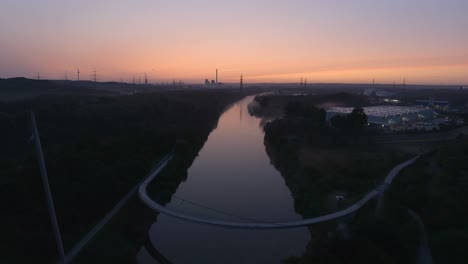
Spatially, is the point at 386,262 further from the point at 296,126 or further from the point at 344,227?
the point at 296,126

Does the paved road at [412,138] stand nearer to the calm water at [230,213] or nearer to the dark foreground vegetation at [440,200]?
the dark foreground vegetation at [440,200]

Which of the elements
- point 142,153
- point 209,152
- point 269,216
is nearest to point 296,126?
point 209,152

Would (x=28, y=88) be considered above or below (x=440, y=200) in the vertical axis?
above

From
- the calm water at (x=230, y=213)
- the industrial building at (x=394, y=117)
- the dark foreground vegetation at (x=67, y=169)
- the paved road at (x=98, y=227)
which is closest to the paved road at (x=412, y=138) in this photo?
the industrial building at (x=394, y=117)

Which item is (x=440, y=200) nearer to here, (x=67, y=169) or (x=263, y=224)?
(x=263, y=224)

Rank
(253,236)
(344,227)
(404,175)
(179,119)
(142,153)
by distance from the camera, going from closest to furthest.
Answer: (344,227) → (253,236) → (404,175) → (142,153) → (179,119)

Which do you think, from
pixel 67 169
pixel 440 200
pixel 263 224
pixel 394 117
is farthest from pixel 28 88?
pixel 440 200
